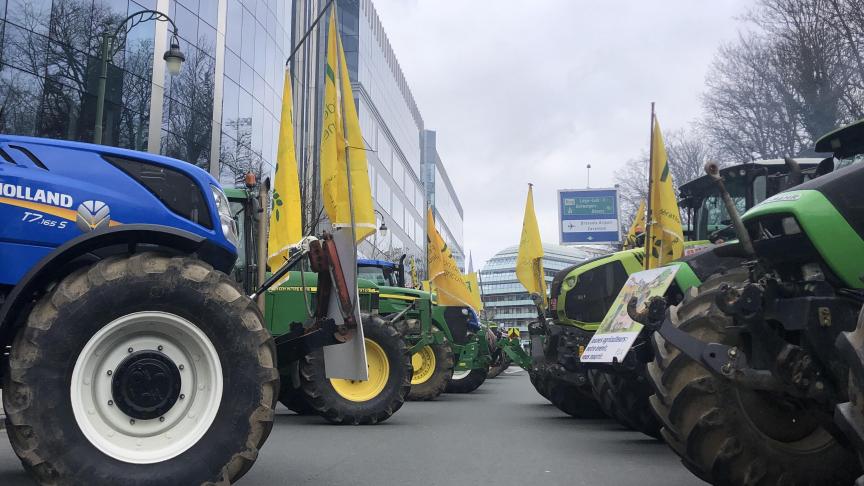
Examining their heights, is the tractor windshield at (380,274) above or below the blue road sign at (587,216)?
below

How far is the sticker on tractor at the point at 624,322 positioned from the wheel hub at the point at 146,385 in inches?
132

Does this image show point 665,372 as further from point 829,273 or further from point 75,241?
point 75,241

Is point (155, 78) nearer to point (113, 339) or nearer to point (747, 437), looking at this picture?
point (113, 339)

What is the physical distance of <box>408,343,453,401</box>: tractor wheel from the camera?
1538cm

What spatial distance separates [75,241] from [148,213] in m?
0.62

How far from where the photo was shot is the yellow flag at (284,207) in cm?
1110

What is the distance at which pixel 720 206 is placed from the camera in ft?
34.6

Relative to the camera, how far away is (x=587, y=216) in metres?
35.7

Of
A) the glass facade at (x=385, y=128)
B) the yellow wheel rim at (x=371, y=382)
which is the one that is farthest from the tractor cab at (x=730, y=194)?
the glass facade at (x=385, y=128)

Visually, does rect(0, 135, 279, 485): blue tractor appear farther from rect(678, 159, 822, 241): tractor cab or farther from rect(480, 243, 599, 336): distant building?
rect(480, 243, 599, 336): distant building

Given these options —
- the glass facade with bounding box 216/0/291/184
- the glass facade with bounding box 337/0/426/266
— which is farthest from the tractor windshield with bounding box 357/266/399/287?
the glass facade with bounding box 337/0/426/266

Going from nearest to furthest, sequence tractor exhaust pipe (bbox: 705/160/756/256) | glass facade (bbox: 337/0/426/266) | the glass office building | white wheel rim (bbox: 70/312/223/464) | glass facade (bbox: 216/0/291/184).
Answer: tractor exhaust pipe (bbox: 705/160/756/256) < white wheel rim (bbox: 70/312/223/464) < the glass office building < glass facade (bbox: 216/0/291/184) < glass facade (bbox: 337/0/426/266)

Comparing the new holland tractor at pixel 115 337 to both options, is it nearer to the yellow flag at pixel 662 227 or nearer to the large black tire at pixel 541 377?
the yellow flag at pixel 662 227

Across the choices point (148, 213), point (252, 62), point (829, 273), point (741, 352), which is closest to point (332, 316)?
point (148, 213)
